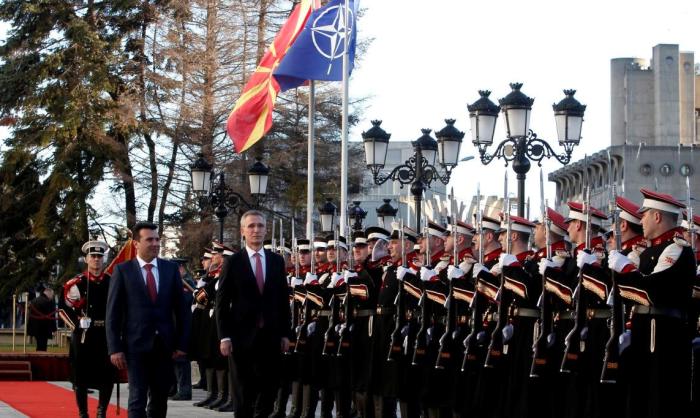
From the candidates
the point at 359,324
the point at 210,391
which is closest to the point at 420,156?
the point at 210,391

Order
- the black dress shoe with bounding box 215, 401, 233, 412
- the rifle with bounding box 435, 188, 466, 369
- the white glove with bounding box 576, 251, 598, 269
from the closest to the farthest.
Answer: the white glove with bounding box 576, 251, 598, 269, the rifle with bounding box 435, 188, 466, 369, the black dress shoe with bounding box 215, 401, 233, 412

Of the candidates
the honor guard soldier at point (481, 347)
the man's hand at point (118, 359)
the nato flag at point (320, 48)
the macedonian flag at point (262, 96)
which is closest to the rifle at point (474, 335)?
the honor guard soldier at point (481, 347)

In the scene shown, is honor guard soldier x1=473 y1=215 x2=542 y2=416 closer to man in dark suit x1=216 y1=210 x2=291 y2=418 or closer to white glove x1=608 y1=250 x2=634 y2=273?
white glove x1=608 y1=250 x2=634 y2=273

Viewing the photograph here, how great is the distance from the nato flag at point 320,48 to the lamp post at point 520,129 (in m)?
6.75

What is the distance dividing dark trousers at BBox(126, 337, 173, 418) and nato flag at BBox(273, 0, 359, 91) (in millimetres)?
13708

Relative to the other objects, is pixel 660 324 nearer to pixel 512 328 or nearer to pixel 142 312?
pixel 512 328

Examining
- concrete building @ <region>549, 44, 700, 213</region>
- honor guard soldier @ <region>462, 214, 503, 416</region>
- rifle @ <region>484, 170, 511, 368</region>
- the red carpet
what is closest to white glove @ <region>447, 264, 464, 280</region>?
honor guard soldier @ <region>462, 214, 503, 416</region>

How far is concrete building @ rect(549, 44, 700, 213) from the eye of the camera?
88.6 metres

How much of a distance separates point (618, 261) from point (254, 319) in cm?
312

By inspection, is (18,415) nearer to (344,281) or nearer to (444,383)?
(344,281)

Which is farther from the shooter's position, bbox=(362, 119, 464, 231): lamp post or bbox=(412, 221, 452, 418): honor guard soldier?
bbox=(362, 119, 464, 231): lamp post

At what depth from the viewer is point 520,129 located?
17.9 meters

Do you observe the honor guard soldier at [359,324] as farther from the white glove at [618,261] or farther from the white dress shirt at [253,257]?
the white glove at [618,261]

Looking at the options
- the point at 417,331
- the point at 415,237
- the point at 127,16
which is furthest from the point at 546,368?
the point at 127,16
